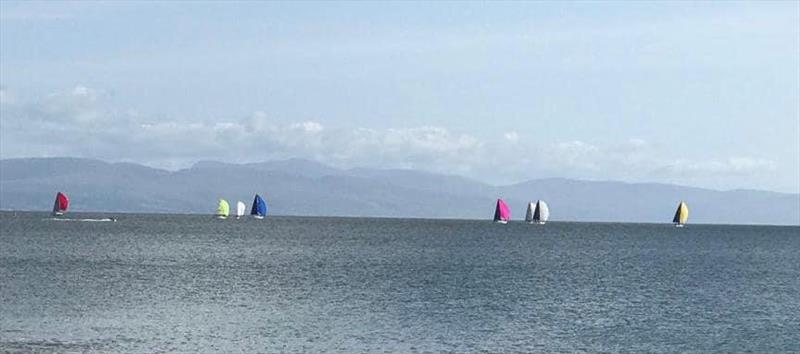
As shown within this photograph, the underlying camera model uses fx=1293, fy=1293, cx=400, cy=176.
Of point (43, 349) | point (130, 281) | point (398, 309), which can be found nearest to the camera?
point (43, 349)

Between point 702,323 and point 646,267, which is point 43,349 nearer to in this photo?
point 702,323

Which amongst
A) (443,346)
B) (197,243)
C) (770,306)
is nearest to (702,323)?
(770,306)

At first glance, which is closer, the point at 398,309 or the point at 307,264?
Answer: the point at 398,309

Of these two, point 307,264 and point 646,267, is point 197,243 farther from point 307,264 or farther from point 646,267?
point 646,267

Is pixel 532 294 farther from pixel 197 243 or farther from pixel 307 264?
pixel 197 243

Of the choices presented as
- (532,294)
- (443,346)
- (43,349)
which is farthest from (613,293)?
(43,349)

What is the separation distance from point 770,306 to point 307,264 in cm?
5679

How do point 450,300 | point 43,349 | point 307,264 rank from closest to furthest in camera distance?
point 43,349
point 450,300
point 307,264

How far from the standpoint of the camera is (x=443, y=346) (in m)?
62.2

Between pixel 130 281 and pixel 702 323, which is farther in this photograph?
pixel 130 281

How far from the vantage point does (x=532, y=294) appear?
96.4 metres

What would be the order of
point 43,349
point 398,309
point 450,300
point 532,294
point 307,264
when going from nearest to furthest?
point 43,349
point 398,309
point 450,300
point 532,294
point 307,264

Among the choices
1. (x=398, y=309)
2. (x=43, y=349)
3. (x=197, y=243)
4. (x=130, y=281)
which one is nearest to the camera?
(x=43, y=349)

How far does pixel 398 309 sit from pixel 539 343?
18687 mm
